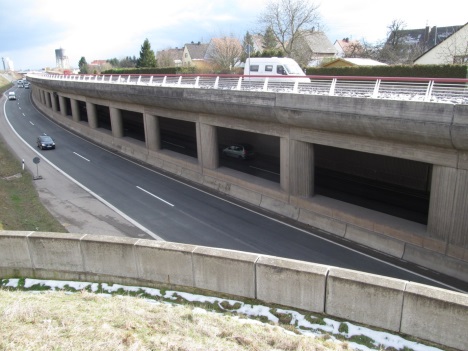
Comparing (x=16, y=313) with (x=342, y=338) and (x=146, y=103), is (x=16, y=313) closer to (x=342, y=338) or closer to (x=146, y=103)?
(x=342, y=338)

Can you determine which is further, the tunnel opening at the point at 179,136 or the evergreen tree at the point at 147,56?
the evergreen tree at the point at 147,56

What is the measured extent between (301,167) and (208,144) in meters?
7.96

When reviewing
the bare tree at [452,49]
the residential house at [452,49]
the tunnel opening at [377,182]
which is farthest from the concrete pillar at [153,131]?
the bare tree at [452,49]

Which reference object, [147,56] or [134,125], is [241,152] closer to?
[134,125]

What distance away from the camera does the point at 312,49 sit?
78500mm

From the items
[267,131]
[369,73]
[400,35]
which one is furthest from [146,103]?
[400,35]

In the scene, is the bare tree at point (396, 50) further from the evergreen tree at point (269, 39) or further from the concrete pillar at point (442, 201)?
the concrete pillar at point (442, 201)

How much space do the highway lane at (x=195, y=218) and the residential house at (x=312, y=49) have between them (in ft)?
125

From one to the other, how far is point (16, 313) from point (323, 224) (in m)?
13.6

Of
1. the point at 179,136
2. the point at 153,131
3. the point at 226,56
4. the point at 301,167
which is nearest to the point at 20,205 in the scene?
the point at 153,131

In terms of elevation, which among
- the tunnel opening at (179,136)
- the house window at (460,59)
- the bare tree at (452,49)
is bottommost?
the tunnel opening at (179,136)

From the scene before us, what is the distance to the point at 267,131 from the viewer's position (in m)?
20.7

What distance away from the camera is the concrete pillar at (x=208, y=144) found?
25.2m

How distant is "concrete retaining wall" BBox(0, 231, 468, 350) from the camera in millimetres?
7391
